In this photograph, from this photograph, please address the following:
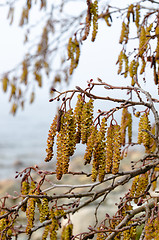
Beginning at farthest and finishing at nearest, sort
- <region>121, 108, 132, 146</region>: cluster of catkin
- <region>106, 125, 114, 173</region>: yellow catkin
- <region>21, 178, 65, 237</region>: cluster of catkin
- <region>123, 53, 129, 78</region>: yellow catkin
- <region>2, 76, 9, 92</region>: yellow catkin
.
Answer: <region>2, 76, 9, 92</region>: yellow catkin
<region>123, 53, 129, 78</region>: yellow catkin
<region>121, 108, 132, 146</region>: cluster of catkin
<region>21, 178, 65, 237</region>: cluster of catkin
<region>106, 125, 114, 173</region>: yellow catkin

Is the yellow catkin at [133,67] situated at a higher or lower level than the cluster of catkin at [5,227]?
higher

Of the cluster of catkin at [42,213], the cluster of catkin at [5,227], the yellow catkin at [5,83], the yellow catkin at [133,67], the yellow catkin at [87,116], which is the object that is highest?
the yellow catkin at [5,83]

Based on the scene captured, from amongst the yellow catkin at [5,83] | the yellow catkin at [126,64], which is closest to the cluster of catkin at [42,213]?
the yellow catkin at [126,64]

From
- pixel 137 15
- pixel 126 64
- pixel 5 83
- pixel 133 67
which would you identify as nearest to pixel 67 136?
pixel 133 67

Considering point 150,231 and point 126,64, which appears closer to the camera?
point 150,231

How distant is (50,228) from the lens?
1.49 metres

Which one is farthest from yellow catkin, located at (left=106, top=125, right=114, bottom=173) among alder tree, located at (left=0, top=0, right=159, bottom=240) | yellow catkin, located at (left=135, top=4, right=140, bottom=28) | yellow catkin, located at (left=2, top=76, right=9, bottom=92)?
yellow catkin, located at (left=2, top=76, right=9, bottom=92)

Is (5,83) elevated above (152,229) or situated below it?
above

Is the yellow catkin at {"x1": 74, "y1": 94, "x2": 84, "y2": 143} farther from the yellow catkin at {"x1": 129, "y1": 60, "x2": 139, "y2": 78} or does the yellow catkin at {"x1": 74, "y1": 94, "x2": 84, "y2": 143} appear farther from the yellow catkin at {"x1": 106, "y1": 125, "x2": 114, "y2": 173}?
the yellow catkin at {"x1": 129, "y1": 60, "x2": 139, "y2": 78}

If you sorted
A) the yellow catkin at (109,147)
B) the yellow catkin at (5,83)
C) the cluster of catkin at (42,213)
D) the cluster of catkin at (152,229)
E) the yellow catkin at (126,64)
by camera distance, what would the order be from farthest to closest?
1. the yellow catkin at (5,83)
2. the yellow catkin at (126,64)
3. the cluster of catkin at (42,213)
4. the yellow catkin at (109,147)
5. the cluster of catkin at (152,229)

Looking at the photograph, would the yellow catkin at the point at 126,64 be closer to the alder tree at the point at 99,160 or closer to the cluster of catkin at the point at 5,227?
the alder tree at the point at 99,160

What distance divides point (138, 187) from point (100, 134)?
0.56 meters

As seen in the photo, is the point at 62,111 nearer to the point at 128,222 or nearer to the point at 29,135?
the point at 128,222

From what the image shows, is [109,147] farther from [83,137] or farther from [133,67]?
[133,67]
